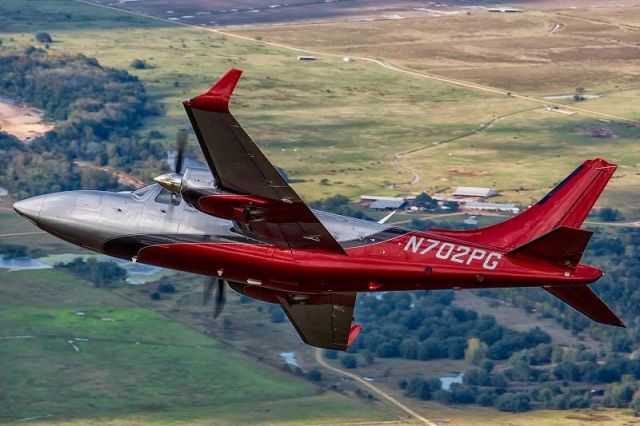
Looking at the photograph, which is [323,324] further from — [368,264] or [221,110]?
[221,110]

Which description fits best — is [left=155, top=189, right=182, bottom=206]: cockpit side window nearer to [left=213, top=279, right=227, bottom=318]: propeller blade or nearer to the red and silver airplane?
the red and silver airplane

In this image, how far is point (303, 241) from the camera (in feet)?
268

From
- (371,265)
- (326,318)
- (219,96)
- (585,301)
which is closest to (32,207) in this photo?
(326,318)

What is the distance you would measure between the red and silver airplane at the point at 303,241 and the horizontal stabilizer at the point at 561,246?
0.16 feet

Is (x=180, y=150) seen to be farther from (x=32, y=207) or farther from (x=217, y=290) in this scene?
(x=32, y=207)

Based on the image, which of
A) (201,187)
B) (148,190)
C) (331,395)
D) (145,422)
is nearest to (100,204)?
(148,190)

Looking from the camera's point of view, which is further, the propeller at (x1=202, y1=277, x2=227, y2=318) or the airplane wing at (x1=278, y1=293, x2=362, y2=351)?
the airplane wing at (x1=278, y1=293, x2=362, y2=351)

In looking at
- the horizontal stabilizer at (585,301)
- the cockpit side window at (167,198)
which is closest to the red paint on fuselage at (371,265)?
the horizontal stabilizer at (585,301)

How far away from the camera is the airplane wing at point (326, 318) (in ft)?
287

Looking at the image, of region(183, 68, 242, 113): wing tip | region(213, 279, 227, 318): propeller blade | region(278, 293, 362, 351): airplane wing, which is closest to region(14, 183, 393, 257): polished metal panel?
region(213, 279, 227, 318): propeller blade

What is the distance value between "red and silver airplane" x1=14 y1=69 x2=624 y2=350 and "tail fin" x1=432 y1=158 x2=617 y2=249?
0.05m

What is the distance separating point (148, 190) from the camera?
8419cm

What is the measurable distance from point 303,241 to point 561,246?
13.0 m

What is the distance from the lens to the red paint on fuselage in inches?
3231
